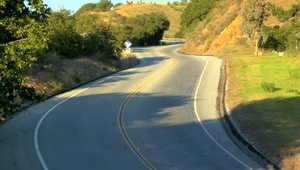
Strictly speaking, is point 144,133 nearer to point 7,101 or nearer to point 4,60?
point 7,101

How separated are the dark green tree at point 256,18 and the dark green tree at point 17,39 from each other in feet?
163

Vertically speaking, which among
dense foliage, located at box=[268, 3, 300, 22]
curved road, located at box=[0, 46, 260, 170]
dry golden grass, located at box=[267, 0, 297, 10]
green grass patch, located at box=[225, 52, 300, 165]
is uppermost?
dry golden grass, located at box=[267, 0, 297, 10]

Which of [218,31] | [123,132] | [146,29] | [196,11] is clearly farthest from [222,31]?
[123,132]

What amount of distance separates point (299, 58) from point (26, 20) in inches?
1538

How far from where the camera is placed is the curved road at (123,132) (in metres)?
18.3

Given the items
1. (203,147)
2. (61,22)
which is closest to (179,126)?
(203,147)

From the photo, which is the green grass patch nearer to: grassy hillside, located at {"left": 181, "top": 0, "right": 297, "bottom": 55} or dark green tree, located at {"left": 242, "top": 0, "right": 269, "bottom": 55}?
dark green tree, located at {"left": 242, "top": 0, "right": 269, "bottom": 55}

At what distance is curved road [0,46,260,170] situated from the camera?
60.2 ft

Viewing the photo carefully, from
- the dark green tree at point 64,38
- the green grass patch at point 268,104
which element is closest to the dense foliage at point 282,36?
the green grass patch at point 268,104

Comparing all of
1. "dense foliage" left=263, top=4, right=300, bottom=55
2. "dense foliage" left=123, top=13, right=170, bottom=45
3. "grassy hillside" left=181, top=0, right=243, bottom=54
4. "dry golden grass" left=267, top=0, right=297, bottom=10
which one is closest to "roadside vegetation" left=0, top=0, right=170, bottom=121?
"dense foliage" left=263, top=4, right=300, bottom=55

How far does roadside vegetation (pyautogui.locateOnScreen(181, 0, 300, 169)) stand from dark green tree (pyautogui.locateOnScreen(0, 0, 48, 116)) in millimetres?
8735

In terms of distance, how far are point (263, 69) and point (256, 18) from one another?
17229 mm

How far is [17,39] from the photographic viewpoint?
16.2m

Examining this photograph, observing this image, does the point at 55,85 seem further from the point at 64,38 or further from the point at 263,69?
the point at 263,69
